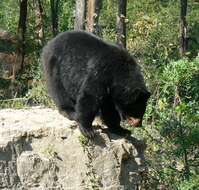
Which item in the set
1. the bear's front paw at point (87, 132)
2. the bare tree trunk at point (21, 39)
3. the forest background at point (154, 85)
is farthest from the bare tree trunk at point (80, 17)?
the bear's front paw at point (87, 132)

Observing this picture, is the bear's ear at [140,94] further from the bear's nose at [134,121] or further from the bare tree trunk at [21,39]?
the bare tree trunk at [21,39]

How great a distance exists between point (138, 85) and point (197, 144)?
906mm

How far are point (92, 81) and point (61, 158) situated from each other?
32.4 inches

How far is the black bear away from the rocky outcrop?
196 mm

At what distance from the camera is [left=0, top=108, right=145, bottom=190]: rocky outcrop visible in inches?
221

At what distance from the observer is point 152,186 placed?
6219mm

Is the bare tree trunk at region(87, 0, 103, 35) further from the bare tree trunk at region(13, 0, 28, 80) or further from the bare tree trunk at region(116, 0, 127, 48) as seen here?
the bare tree trunk at region(13, 0, 28, 80)

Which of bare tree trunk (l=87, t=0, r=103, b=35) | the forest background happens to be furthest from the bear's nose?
bare tree trunk (l=87, t=0, r=103, b=35)

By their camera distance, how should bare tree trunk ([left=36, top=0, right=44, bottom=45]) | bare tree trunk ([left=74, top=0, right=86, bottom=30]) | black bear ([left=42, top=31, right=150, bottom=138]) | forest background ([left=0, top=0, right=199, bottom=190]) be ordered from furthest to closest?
bare tree trunk ([left=36, top=0, right=44, bottom=45]), bare tree trunk ([left=74, top=0, right=86, bottom=30]), forest background ([left=0, top=0, right=199, bottom=190]), black bear ([left=42, top=31, right=150, bottom=138])

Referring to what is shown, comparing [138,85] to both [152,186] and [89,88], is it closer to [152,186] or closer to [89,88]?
[89,88]

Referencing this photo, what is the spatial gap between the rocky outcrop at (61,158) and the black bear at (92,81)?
0.20m

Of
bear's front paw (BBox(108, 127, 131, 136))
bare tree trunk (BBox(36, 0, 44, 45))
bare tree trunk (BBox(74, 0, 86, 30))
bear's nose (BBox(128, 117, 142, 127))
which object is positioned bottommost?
bare tree trunk (BBox(36, 0, 44, 45))

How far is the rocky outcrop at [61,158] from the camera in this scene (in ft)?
18.4

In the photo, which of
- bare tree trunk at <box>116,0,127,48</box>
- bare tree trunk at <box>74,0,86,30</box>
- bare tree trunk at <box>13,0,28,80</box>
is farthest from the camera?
bare tree trunk at <box>13,0,28,80</box>
